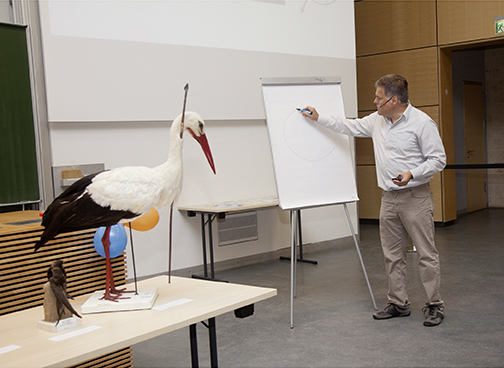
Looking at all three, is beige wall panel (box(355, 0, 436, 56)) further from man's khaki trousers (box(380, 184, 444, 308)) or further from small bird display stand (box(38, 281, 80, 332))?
small bird display stand (box(38, 281, 80, 332))

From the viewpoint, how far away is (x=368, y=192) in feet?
26.2

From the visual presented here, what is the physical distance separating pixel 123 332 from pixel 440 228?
21.4 ft

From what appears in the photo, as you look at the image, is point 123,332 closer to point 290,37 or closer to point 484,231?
point 290,37

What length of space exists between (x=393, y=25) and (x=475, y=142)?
271 cm

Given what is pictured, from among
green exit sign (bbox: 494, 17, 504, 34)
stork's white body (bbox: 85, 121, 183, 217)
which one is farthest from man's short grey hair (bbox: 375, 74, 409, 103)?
green exit sign (bbox: 494, 17, 504, 34)

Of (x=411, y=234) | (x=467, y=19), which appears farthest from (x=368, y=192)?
(x=411, y=234)

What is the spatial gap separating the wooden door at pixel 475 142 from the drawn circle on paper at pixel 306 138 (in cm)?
525

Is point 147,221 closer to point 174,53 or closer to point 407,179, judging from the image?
point 407,179

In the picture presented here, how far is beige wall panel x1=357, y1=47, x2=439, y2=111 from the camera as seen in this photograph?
7.22m

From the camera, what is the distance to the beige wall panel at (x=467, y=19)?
6.62m

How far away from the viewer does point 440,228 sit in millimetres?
7387

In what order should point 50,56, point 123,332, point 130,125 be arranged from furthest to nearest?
1. point 130,125
2. point 50,56
3. point 123,332

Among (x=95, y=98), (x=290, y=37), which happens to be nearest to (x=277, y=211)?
(x=290, y=37)

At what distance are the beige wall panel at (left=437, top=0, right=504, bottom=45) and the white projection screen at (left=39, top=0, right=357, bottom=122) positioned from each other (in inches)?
66.2
